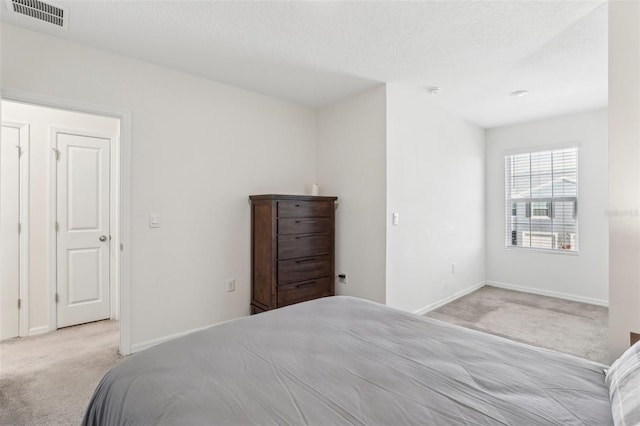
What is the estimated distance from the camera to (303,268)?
329cm

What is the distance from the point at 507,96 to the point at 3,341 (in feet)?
18.9

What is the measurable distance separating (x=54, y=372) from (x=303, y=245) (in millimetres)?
2230

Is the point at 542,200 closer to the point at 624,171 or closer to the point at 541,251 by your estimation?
the point at 541,251

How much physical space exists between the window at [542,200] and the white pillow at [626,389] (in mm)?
4136

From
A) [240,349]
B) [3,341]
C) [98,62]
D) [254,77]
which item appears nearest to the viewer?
[240,349]

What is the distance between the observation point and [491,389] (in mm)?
978

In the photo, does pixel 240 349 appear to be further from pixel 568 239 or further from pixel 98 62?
pixel 568 239

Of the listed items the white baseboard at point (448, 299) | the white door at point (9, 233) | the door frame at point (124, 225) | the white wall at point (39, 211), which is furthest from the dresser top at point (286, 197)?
the white door at point (9, 233)

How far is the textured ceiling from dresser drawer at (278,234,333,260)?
1611mm

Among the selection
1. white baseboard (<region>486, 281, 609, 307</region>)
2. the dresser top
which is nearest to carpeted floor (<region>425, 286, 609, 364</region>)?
white baseboard (<region>486, 281, 609, 307</region>)

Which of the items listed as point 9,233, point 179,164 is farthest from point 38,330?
point 179,164

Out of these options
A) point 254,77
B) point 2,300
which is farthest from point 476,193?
point 2,300

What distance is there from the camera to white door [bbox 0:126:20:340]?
2916 millimetres

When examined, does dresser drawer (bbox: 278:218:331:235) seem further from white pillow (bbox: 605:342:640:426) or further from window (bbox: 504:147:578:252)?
window (bbox: 504:147:578:252)
